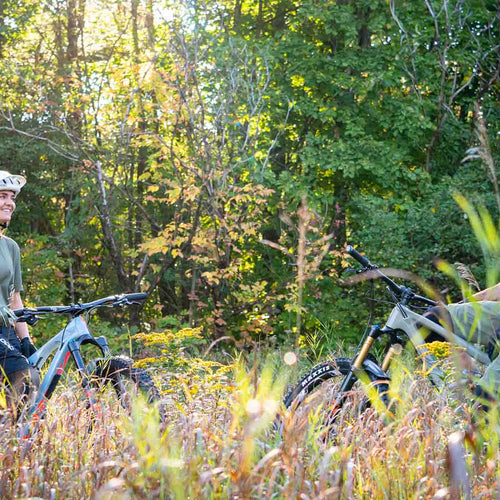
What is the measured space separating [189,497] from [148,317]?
33.7 feet

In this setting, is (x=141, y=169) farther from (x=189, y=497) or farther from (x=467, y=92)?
(x=189, y=497)

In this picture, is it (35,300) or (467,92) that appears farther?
(467,92)

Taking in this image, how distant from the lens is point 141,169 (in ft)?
41.1

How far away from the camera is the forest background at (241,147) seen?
10.2 m

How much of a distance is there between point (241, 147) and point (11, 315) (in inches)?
267

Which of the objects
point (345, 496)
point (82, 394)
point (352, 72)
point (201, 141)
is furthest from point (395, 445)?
point (352, 72)

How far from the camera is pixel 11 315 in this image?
4.29 metres

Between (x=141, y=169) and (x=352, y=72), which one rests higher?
(x=352, y=72)

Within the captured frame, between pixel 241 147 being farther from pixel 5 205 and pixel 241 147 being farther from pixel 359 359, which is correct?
pixel 359 359

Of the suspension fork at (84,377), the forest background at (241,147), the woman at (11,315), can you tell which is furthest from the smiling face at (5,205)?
the forest background at (241,147)

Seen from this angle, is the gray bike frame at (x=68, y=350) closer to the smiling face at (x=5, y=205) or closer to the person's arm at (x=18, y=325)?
the person's arm at (x=18, y=325)

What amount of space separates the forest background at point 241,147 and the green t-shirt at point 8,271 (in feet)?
17.0

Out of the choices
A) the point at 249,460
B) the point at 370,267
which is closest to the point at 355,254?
the point at 370,267

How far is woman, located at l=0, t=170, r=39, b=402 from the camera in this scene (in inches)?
166
